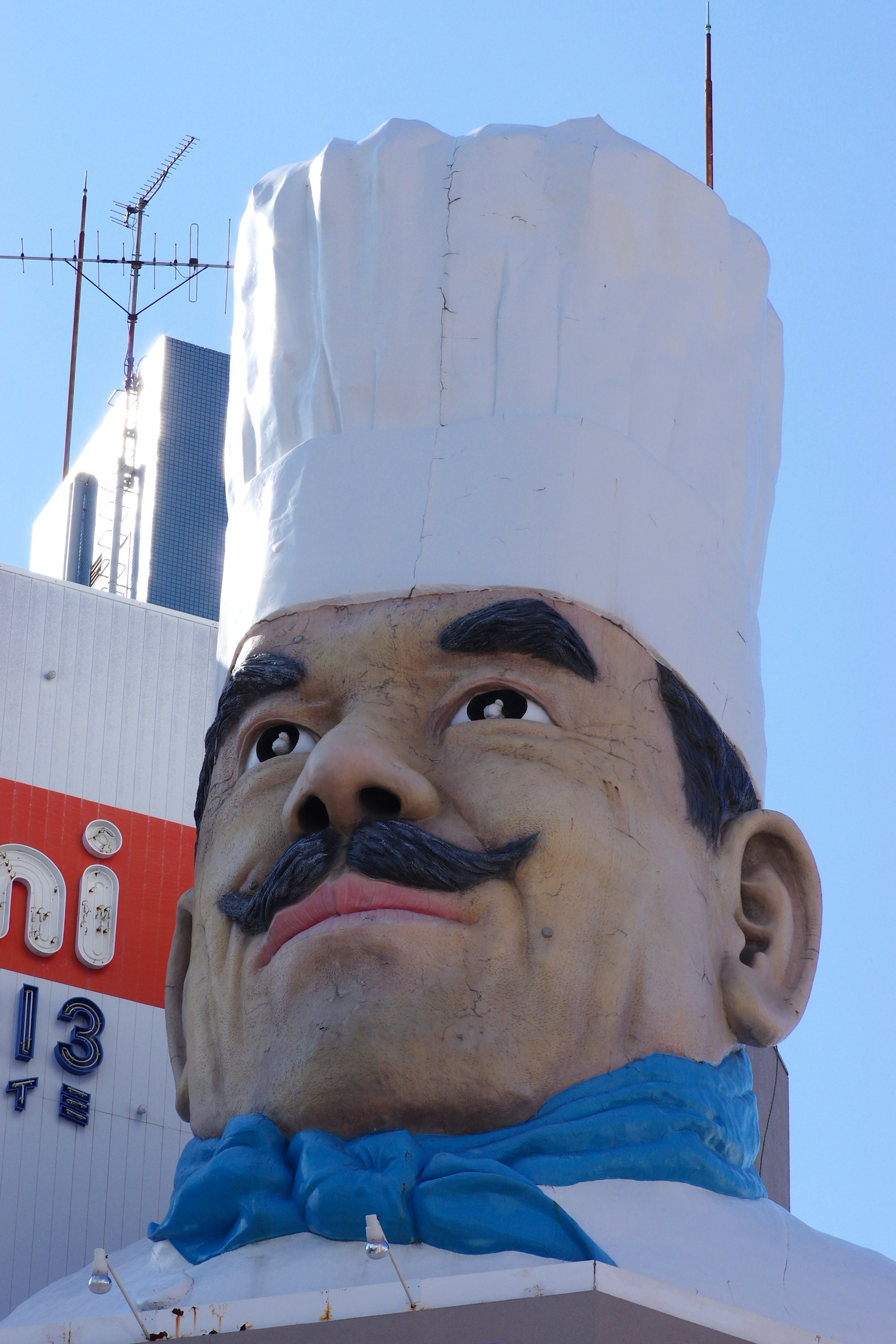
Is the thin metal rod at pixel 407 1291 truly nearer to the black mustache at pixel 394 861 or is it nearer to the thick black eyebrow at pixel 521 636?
the black mustache at pixel 394 861

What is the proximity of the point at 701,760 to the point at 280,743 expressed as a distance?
1089mm

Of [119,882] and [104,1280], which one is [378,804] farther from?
[119,882]

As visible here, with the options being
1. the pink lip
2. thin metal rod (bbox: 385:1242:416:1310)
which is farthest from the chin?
thin metal rod (bbox: 385:1242:416:1310)

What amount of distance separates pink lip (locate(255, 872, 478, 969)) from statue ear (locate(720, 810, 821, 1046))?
2.69 ft

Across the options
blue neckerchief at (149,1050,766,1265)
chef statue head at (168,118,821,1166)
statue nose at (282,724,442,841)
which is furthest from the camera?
statue nose at (282,724,442,841)

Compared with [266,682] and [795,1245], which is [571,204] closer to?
[266,682]

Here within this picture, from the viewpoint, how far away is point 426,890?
4.93 m

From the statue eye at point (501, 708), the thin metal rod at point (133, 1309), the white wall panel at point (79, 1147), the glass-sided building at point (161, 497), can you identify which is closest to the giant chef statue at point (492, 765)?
the statue eye at point (501, 708)

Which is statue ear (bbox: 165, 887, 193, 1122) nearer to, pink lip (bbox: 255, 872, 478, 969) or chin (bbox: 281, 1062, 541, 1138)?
pink lip (bbox: 255, 872, 478, 969)

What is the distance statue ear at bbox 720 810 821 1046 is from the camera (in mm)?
5285

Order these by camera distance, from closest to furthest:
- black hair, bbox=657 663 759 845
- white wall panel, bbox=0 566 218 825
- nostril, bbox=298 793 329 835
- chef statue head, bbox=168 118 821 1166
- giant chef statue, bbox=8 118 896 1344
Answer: giant chef statue, bbox=8 118 896 1344
chef statue head, bbox=168 118 821 1166
nostril, bbox=298 793 329 835
black hair, bbox=657 663 759 845
white wall panel, bbox=0 566 218 825

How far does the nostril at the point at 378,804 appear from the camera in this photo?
16.7ft

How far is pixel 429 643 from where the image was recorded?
17.5 ft

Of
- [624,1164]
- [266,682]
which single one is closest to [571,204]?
[266,682]
